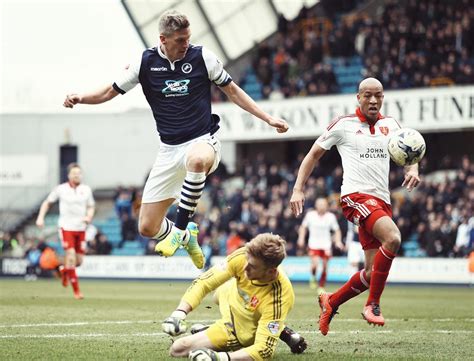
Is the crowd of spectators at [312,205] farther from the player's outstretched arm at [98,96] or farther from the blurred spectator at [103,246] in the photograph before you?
the player's outstretched arm at [98,96]

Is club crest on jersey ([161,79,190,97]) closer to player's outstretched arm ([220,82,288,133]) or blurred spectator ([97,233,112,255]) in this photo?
player's outstretched arm ([220,82,288,133])

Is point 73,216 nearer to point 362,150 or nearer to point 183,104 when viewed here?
point 183,104

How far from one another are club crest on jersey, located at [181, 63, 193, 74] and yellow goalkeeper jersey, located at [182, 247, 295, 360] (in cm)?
292

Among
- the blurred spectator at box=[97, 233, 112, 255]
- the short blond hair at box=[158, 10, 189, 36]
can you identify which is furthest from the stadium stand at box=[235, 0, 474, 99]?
the short blond hair at box=[158, 10, 189, 36]

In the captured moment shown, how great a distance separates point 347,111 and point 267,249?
958 inches

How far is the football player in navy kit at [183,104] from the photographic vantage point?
9.93 meters

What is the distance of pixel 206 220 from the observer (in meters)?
31.8

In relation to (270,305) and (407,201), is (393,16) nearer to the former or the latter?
(407,201)

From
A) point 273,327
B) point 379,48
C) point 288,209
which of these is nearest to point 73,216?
point 288,209

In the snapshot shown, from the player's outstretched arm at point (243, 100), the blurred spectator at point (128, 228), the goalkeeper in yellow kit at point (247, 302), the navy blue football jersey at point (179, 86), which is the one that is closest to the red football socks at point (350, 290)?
the player's outstretched arm at point (243, 100)

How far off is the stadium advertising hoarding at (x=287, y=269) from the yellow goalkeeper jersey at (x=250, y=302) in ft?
60.6

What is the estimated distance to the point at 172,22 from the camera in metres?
9.57

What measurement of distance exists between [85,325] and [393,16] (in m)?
22.9

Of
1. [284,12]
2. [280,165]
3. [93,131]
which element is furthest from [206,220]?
[93,131]
